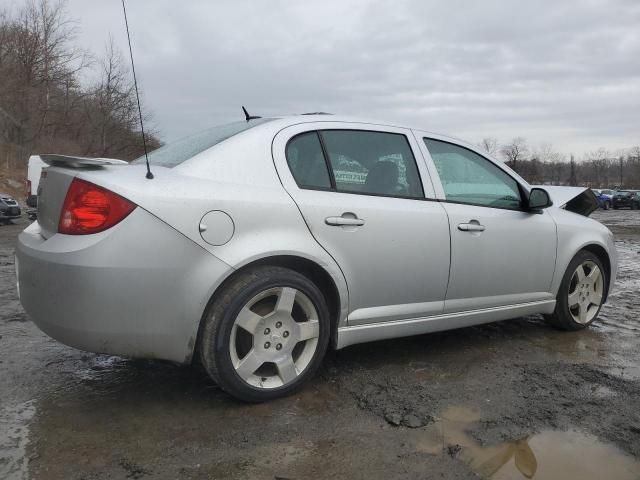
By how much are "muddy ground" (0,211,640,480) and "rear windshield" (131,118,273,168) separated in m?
1.18

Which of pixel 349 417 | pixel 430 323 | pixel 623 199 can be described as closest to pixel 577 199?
pixel 430 323

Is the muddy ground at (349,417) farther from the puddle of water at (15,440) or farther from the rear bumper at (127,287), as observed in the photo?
the rear bumper at (127,287)

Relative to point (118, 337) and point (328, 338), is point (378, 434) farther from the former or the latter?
point (118, 337)

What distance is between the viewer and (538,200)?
13.1ft

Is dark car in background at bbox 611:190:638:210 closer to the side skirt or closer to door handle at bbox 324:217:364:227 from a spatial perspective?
the side skirt

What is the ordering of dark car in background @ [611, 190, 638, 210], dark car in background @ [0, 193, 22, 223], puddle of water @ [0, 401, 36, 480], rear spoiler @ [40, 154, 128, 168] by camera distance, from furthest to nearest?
dark car in background @ [611, 190, 638, 210], dark car in background @ [0, 193, 22, 223], rear spoiler @ [40, 154, 128, 168], puddle of water @ [0, 401, 36, 480]

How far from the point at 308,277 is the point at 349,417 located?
0.78 m

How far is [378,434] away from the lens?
2.59 meters

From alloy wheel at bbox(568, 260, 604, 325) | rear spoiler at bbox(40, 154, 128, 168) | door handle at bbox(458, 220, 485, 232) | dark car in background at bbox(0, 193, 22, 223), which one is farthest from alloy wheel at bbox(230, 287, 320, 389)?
dark car in background at bbox(0, 193, 22, 223)

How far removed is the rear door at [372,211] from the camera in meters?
3.04

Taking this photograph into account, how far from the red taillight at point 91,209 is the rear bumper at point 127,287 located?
0.12 ft

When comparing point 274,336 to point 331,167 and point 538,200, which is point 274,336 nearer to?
point 331,167

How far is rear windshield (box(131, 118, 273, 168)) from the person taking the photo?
306 cm

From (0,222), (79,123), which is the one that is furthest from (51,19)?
(0,222)
